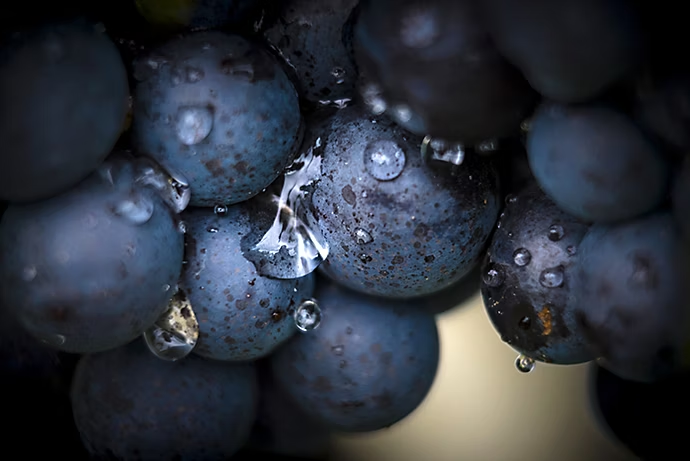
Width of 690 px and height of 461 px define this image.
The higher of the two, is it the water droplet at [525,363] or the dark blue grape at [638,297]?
the dark blue grape at [638,297]

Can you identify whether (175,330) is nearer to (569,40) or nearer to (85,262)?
(85,262)

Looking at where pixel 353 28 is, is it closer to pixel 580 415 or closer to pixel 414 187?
pixel 414 187

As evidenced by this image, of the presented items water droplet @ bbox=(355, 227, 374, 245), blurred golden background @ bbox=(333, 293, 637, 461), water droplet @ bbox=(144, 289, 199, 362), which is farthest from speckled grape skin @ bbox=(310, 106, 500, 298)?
blurred golden background @ bbox=(333, 293, 637, 461)

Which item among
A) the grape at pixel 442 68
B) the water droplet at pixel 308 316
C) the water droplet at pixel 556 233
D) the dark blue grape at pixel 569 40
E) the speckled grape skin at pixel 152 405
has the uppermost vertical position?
the dark blue grape at pixel 569 40

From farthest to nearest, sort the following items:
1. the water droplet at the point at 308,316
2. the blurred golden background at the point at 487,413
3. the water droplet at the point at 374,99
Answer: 1. the blurred golden background at the point at 487,413
2. the water droplet at the point at 308,316
3. the water droplet at the point at 374,99

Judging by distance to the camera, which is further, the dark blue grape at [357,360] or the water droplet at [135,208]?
the dark blue grape at [357,360]

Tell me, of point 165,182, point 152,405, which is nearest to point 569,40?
point 165,182

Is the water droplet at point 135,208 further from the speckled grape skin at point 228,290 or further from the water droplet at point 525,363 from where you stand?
the water droplet at point 525,363

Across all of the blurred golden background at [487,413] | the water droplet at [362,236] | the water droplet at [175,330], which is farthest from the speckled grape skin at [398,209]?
the blurred golden background at [487,413]
